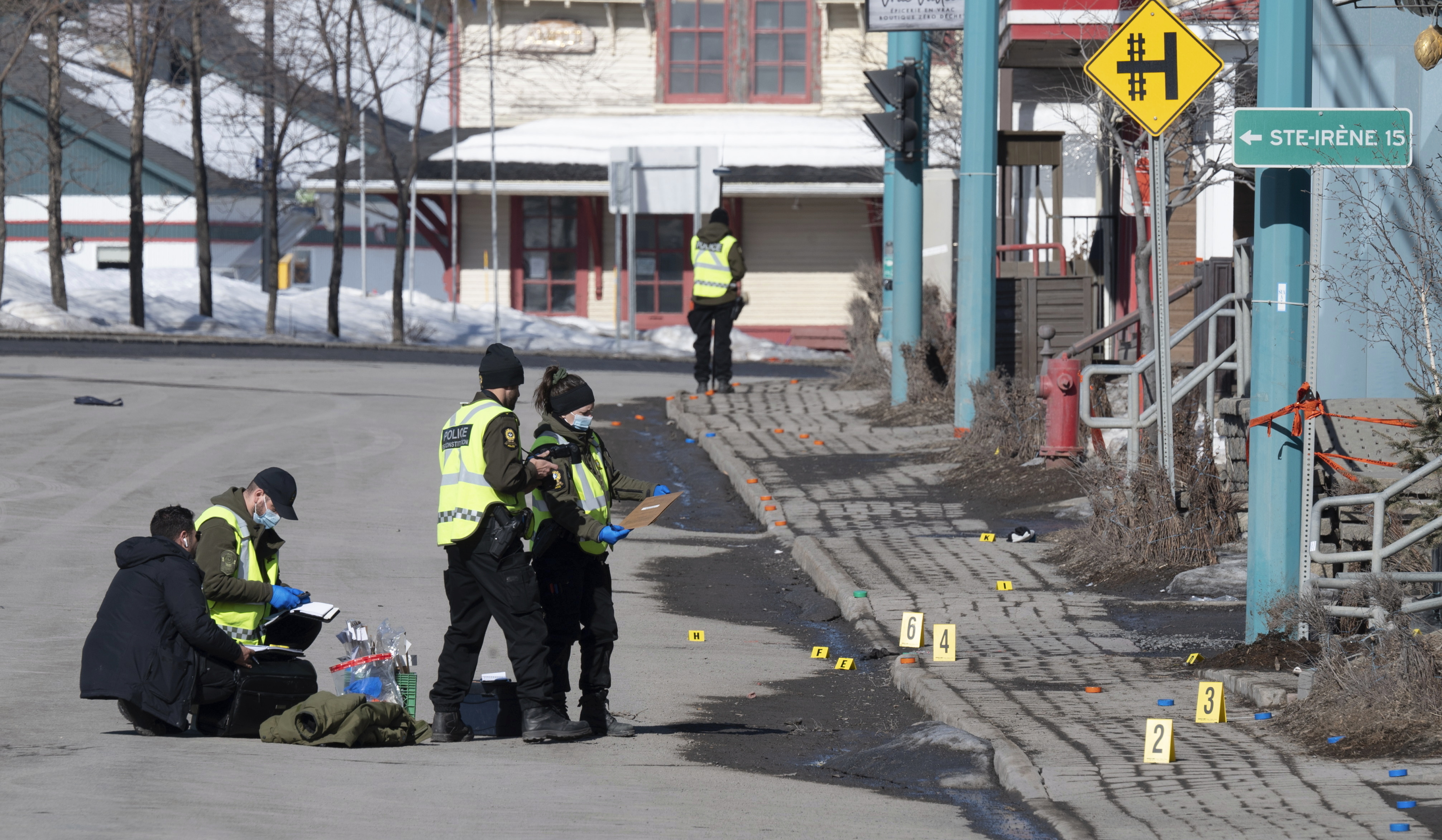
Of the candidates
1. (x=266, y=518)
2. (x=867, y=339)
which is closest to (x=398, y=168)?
(x=867, y=339)

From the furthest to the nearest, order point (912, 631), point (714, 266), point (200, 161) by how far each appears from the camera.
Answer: point (200, 161) < point (714, 266) < point (912, 631)

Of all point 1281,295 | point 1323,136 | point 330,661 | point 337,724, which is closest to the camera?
point 337,724

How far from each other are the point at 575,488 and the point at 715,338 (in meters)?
12.8

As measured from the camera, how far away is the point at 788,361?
29.1 meters

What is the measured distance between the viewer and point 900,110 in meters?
17.5

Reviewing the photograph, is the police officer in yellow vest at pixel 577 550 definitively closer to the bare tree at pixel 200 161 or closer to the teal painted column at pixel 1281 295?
the teal painted column at pixel 1281 295

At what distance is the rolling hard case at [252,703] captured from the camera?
280 inches

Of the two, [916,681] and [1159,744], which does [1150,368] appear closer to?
[916,681]

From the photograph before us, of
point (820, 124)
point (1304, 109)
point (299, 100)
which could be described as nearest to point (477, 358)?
point (299, 100)

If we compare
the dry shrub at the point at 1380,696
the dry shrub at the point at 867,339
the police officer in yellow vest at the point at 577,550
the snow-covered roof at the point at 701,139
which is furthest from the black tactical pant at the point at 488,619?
the snow-covered roof at the point at 701,139

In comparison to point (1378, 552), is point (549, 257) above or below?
above

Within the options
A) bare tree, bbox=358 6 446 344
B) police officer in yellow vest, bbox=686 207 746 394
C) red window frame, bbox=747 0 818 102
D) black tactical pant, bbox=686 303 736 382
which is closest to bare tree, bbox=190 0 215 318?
bare tree, bbox=358 6 446 344

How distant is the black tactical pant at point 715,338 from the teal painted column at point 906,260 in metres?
2.03

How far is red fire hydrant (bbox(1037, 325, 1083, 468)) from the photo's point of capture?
1373 cm
